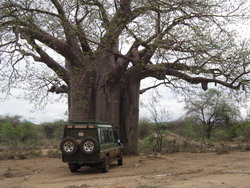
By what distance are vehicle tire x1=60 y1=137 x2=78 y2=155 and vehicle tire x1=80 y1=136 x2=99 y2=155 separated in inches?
8.0

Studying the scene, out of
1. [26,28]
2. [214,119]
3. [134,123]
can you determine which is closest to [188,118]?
[214,119]

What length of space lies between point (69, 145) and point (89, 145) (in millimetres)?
594

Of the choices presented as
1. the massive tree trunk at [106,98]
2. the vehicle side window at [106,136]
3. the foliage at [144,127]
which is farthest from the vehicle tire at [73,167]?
the foliage at [144,127]

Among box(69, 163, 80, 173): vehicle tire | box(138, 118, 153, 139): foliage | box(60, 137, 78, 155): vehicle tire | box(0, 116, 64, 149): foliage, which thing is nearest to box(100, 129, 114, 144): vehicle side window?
box(60, 137, 78, 155): vehicle tire

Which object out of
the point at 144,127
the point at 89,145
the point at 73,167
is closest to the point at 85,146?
the point at 89,145

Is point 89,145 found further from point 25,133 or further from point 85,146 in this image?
point 25,133

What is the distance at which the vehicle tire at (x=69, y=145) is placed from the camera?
32.0ft

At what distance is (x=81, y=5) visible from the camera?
12859mm

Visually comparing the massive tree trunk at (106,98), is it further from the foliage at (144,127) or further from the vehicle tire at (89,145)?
the foliage at (144,127)

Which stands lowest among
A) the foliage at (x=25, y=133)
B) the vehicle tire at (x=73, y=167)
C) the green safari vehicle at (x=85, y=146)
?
the vehicle tire at (x=73, y=167)

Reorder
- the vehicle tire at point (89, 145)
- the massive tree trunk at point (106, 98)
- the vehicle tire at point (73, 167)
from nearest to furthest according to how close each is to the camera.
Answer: the vehicle tire at point (89, 145) < the vehicle tire at point (73, 167) < the massive tree trunk at point (106, 98)

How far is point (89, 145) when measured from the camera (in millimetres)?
9750

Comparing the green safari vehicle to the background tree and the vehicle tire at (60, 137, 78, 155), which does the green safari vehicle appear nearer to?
the vehicle tire at (60, 137, 78, 155)

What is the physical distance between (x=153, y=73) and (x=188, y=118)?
19.4 metres
